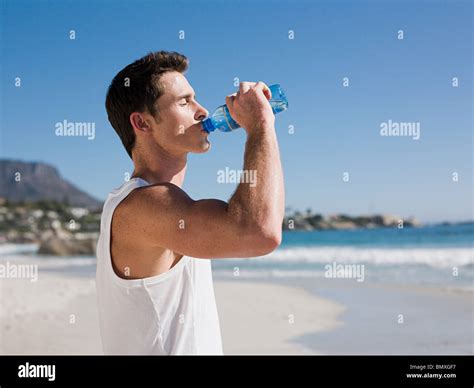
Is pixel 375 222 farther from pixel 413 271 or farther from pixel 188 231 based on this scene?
pixel 188 231

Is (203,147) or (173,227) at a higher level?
(203,147)

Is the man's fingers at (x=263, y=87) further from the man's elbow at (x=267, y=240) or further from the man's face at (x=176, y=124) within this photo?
the man's elbow at (x=267, y=240)

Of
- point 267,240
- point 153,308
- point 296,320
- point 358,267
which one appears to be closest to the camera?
point 267,240

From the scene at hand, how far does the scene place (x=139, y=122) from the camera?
2.13 meters

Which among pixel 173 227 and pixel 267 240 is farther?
pixel 173 227

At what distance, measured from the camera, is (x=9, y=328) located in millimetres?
8070

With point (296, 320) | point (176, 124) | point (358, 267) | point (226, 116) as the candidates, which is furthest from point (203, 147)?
point (358, 267)

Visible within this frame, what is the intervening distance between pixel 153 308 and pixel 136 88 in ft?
2.65

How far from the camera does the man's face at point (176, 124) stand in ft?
6.79

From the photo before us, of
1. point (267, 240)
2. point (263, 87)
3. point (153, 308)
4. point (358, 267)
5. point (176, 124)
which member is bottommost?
point (358, 267)

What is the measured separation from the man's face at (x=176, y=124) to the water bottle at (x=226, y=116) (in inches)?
1.6

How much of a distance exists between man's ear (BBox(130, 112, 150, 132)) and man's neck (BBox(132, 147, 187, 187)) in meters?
0.11

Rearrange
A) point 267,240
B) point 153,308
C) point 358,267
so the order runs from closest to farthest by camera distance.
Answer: point 267,240
point 153,308
point 358,267

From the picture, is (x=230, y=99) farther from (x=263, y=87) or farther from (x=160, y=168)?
(x=160, y=168)
